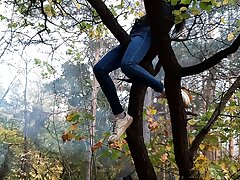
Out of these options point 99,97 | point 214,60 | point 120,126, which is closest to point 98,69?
point 120,126

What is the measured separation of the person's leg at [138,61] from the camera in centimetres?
160

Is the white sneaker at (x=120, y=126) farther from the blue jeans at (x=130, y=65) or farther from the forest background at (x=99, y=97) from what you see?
the forest background at (x=99, y=97)

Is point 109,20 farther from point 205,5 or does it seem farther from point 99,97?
point 99,97

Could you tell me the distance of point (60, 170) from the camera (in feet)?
18.4

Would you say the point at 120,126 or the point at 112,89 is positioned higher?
the point at 112,89

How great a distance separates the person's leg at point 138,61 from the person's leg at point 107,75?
4.7 inches

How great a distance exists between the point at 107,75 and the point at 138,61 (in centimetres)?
18

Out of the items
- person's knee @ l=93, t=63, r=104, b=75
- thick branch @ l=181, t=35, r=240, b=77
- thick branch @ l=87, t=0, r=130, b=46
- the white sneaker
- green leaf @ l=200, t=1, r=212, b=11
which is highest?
thick branch @ l=87, t=0, r=130, b=46

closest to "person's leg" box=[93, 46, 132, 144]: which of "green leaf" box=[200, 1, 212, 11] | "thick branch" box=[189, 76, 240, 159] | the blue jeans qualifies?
the blue jeans

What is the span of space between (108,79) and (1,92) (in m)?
8.57

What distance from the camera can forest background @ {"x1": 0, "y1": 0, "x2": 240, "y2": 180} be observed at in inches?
72.0

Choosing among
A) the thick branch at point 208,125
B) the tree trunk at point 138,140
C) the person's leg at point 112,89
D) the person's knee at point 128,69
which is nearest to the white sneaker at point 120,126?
the person's leg at point 112,89

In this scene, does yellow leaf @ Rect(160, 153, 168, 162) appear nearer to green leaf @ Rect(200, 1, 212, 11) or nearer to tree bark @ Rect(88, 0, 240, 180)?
Result: tree bark @ Rect(88, 0, 240, 180)

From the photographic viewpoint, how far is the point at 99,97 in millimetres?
5730
